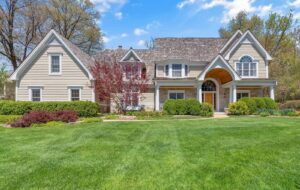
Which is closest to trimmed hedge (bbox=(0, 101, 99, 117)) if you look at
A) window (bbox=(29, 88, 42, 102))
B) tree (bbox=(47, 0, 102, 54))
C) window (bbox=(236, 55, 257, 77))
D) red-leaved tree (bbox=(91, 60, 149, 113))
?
red-leaved tree (bbox=(91, 60, 149, 113))

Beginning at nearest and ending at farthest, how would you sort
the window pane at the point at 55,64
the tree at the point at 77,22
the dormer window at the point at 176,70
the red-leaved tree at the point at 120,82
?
the red-leaved tree at the point at 120,82, the window pane at the point at 55,64, the dormer window at the point at 176,70, the tree at the point at 77,22

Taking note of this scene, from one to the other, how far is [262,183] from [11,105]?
69.2ft

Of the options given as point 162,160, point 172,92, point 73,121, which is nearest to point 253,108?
point 172,92

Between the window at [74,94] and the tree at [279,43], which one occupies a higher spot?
the tree at [279,43]

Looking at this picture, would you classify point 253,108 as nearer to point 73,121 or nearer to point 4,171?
point 73,121

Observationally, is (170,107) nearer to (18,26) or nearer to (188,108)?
(188,108)

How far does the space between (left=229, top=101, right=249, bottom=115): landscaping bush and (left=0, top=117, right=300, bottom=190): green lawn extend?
12500 millimetres

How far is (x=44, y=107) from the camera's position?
Result: 21.2 m

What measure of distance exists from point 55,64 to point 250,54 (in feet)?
63.4

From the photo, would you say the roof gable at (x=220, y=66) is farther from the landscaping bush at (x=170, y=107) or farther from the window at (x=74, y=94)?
the window at (x=74, y=94)

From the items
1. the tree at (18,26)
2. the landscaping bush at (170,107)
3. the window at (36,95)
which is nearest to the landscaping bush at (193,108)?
the landscaping bush at (170,107)

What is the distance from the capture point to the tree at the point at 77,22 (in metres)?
40.5

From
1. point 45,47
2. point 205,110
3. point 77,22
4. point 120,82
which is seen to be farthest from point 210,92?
point 77,22

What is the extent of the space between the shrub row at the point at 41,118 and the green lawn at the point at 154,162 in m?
5.44
